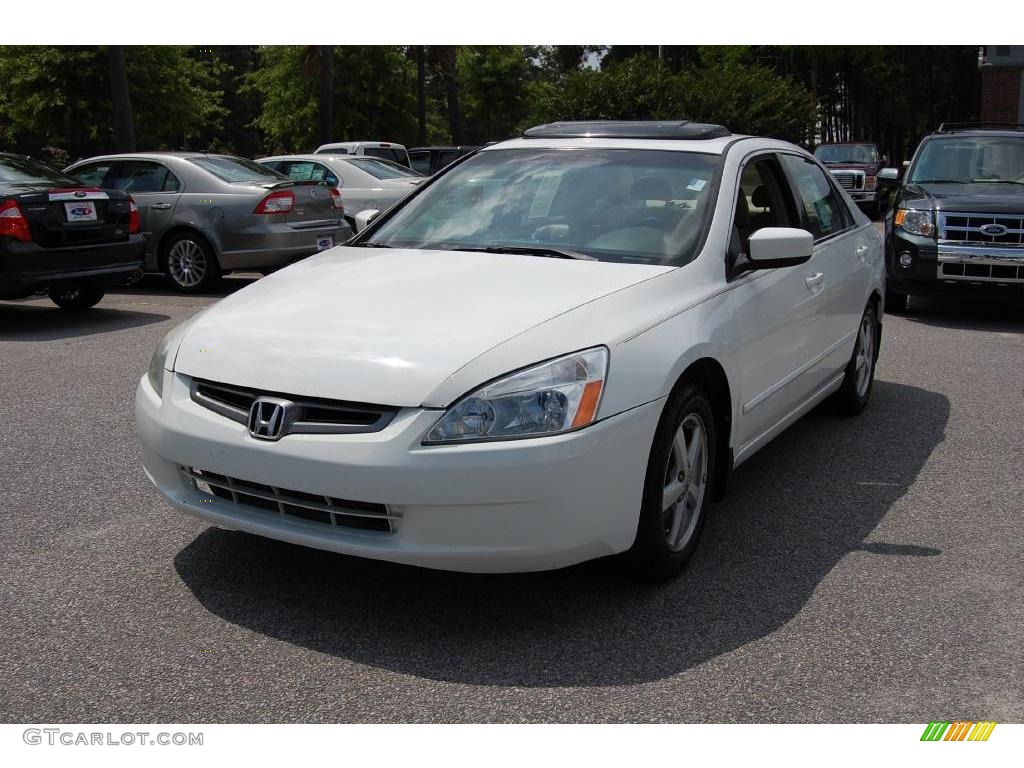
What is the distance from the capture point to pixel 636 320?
12.9 feet

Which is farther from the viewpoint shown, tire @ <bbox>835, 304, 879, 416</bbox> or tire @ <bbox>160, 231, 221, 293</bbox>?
tire @ <bbox>160, 231, 221, 293</bbox>

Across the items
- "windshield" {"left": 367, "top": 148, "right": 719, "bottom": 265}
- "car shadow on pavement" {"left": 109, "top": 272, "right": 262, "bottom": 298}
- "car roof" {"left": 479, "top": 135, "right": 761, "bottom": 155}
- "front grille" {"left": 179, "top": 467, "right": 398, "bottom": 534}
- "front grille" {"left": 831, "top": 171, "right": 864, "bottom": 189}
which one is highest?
"car roof" {"left": 479, "top": 135, "right": 761, "bottom": 155}

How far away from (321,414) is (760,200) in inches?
107

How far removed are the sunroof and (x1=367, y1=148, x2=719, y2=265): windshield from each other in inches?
8.9

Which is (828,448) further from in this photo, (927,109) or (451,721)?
(927,109)

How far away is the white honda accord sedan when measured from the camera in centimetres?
348

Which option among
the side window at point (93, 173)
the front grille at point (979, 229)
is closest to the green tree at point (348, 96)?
the side window at point (93, 173)

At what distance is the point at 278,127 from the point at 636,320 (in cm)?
4149

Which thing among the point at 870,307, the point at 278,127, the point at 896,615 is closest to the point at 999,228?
the point at 870,307

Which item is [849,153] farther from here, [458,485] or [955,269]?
[458,485]

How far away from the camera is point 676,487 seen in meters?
4.13
